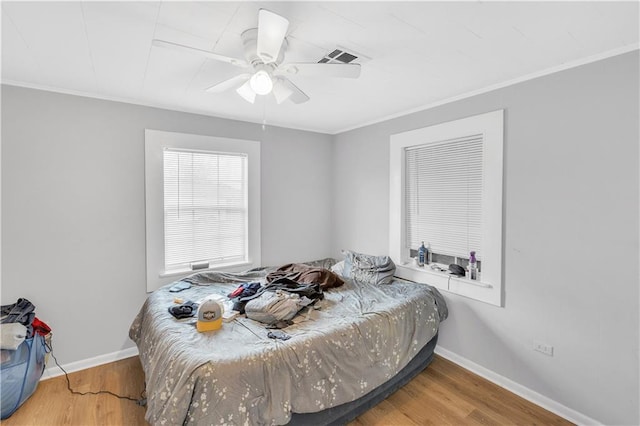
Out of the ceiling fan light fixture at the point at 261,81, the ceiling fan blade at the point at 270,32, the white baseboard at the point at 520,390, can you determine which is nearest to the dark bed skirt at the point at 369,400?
the white baseboard at the point at 520,390

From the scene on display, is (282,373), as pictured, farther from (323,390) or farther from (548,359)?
(548,359)

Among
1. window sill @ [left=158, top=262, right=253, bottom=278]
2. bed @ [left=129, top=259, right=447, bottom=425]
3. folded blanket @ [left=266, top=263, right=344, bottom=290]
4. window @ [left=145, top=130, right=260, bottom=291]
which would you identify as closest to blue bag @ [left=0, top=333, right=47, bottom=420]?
bed @ [left=129, top=259, right=447, bottom=425]

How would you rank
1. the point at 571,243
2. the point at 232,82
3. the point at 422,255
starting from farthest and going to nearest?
the point at 422,255 → the point at 571,243 → the point at 232,82

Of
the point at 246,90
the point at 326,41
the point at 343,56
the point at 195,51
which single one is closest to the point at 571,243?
the point at 343,56

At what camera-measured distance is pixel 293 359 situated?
1766 mm

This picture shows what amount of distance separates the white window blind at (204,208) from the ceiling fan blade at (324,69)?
1905 millimetres

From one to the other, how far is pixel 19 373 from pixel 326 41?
3.06 metres

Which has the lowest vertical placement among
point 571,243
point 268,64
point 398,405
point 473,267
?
point 398,405

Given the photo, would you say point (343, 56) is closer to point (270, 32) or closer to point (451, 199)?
point (270, 32)

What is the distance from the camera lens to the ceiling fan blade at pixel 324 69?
5.35 ft

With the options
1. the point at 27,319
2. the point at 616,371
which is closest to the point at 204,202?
the point at 27,319

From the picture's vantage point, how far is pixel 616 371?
1916 millimetres

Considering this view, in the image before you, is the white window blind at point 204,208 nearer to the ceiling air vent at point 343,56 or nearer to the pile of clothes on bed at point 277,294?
the pile of clothes on bed at point 277,294

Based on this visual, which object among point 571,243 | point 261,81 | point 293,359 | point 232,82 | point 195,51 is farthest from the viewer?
point 571,243
